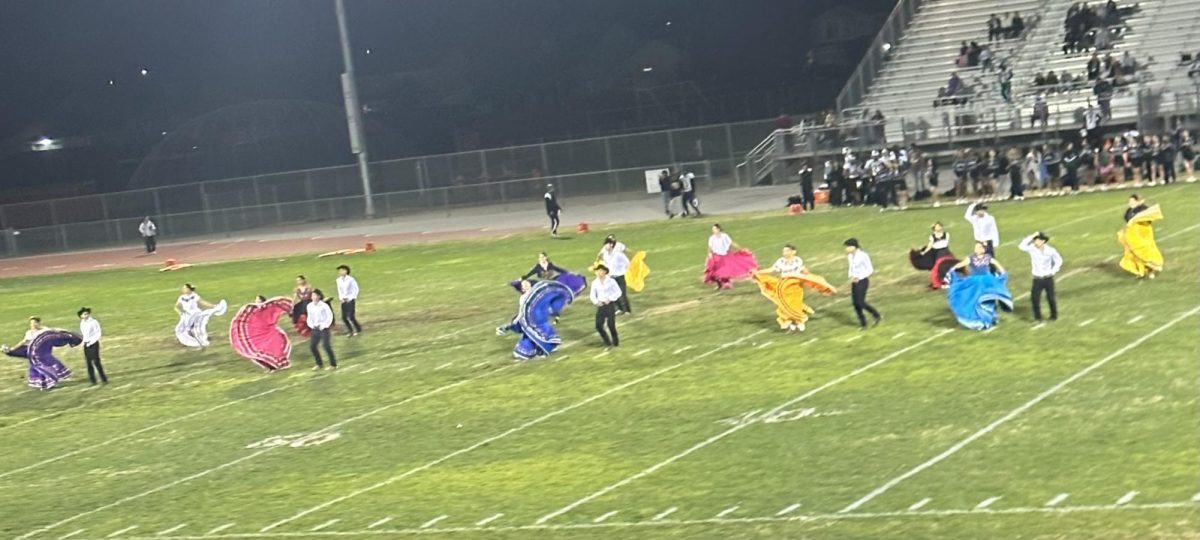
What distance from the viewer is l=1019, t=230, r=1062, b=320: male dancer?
22.1m

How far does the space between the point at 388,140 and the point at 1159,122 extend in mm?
45094

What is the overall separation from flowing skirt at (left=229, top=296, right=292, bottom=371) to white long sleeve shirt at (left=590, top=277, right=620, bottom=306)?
617cm

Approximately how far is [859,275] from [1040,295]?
8.71 feet

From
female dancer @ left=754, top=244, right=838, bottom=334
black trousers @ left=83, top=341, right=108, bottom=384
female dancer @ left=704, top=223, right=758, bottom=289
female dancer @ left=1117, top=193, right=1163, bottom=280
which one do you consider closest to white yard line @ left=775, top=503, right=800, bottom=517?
female dancer @ left=754, top=244, right=838, bottom=334

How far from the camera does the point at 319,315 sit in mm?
26078

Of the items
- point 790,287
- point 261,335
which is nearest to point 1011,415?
point 790,287

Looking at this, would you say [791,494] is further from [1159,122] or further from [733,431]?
[1159,122]

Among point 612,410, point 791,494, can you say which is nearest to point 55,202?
point 612,410

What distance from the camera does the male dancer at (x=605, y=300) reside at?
81.1 ft

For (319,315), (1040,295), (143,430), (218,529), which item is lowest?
(218,529)

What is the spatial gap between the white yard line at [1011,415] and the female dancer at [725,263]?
33.3ft

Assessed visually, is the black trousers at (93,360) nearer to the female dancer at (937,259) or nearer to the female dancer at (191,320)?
the female dancer at (191,320)

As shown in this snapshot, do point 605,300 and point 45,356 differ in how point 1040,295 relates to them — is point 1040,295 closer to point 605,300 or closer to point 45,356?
point 605,300

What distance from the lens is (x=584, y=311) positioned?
30266mm
